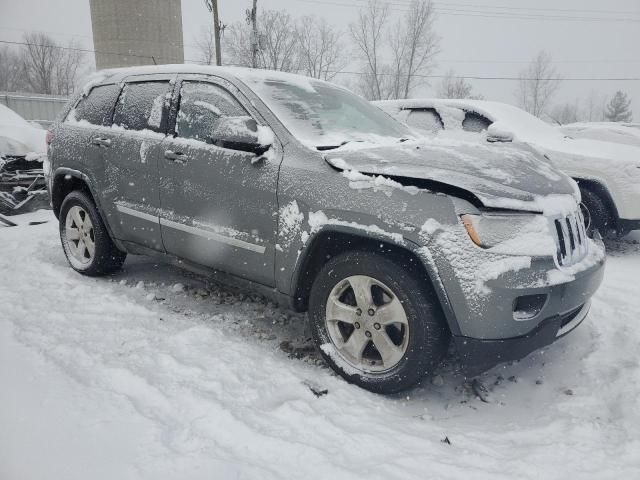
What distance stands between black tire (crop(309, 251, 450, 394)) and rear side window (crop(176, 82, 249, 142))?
1257 mm

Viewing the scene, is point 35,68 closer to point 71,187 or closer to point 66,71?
point 66,71

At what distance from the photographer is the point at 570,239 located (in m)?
2.51

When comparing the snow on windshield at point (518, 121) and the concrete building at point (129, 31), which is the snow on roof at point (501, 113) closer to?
the snow on windshield at point (518, 121)

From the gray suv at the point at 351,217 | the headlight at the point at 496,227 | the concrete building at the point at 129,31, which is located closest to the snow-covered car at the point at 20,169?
the gray suv at the point at 351,217

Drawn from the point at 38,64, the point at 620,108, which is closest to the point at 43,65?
the point at 38,64

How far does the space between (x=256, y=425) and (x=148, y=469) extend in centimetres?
52

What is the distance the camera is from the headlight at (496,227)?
2.23m

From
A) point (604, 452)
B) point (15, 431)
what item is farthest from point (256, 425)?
point (604, 452)

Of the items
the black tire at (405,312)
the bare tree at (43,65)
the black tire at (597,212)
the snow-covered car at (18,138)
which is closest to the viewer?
the black tire at (405,312)

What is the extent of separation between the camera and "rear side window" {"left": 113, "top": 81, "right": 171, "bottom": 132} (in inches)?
139

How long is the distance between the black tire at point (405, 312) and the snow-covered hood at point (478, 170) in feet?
1.55

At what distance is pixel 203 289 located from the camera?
4031mm

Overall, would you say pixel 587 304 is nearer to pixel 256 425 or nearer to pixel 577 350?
pixel 577 350

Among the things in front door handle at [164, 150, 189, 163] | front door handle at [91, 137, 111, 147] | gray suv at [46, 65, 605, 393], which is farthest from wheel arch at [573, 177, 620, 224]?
front door handle at [91, 137, 111, 147]
